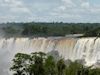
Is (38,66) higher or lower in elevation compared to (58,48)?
higher

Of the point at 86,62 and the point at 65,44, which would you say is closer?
the point at 86,62

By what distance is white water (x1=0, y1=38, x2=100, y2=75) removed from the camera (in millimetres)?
58781

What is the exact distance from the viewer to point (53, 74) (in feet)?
123

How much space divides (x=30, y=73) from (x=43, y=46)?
2807 cm

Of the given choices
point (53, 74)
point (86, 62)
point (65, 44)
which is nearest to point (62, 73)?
point (53, 74)

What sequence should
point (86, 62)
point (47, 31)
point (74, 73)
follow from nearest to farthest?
point (74, 73)
point (86, 62)
point (47, 31)

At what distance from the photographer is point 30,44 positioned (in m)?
70.8

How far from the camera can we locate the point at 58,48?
6438cm

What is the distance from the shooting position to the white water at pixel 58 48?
5878 cm

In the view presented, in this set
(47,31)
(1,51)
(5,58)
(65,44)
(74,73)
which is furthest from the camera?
(47,31)

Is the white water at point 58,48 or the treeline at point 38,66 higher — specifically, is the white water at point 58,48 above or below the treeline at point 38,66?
below

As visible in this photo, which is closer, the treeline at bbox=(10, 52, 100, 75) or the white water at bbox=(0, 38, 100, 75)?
the treeline at bbox=(10, 52, 100, 75)

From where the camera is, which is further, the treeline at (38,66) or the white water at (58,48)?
the white water at (58,48)

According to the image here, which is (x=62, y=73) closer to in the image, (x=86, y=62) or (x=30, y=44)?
(x=86, y=62)
